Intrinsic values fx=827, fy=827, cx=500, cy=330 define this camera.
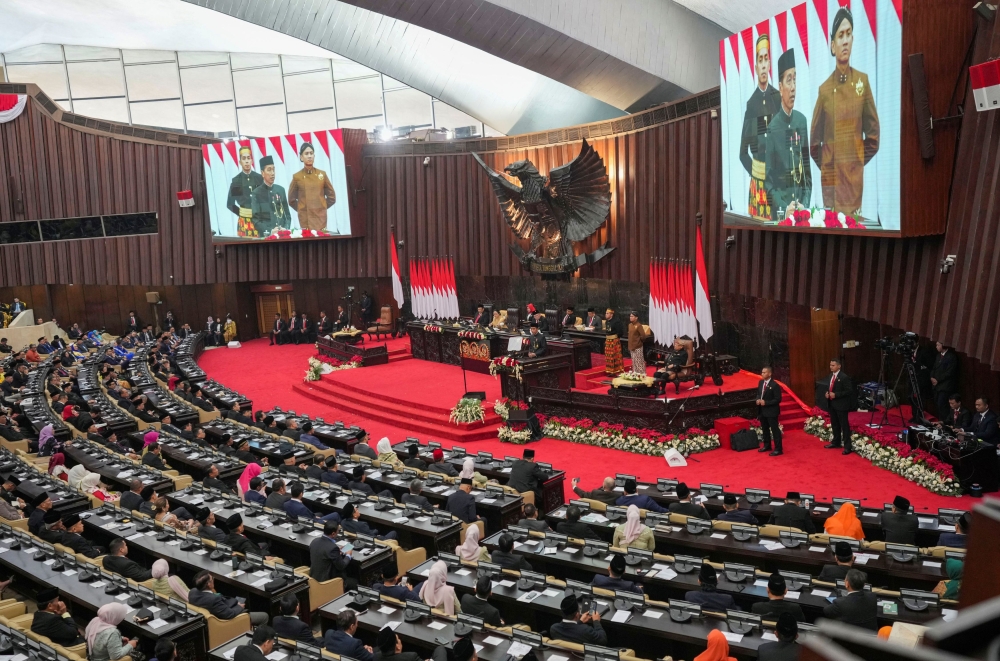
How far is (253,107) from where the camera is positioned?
2809 centimetres

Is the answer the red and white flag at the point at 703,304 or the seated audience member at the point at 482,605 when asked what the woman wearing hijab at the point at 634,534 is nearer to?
the seated audience member at the point at 482,605

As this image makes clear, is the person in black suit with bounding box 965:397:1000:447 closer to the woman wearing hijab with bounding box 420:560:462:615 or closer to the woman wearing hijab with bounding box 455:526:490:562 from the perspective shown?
the woman wearing hijab with bounding box 455:526:490:562

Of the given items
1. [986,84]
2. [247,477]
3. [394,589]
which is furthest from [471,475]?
[986,84]

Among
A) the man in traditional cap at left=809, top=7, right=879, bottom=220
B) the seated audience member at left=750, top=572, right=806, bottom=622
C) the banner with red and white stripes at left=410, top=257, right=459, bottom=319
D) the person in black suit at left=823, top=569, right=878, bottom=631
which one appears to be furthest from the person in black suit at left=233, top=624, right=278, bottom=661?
the banner with red and white stripes at left=410, top=257, right=459, bottom=319

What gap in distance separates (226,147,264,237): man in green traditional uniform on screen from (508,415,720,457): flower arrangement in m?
13.6

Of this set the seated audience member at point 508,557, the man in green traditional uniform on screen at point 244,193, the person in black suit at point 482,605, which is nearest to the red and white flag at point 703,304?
the seated audience member at point 508,557

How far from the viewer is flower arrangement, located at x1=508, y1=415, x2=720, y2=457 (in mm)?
12602

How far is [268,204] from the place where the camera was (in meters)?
24.1

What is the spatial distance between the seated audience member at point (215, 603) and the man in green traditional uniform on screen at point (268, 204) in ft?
59.3

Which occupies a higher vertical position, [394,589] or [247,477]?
[247,477]

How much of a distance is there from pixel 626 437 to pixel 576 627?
719 centimetres

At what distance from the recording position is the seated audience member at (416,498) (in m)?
9.39

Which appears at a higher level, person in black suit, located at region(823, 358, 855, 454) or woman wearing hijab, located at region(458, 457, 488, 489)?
person in black suit, located at region(823, 358, 855, 454)

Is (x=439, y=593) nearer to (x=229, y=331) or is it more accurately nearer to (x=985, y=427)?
(x=985, y=427)
